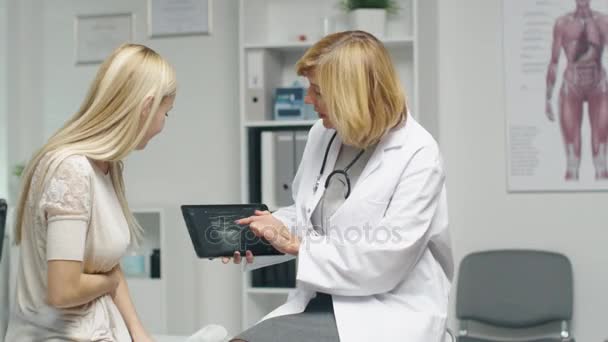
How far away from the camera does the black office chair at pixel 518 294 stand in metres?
3.48

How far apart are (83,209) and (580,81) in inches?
108

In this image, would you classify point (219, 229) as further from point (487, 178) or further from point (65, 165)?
point (487, 178)

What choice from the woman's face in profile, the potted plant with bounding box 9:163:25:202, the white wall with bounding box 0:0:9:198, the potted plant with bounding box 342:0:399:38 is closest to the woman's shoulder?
the woman's face in profile

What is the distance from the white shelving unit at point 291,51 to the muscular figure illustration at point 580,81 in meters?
0.61

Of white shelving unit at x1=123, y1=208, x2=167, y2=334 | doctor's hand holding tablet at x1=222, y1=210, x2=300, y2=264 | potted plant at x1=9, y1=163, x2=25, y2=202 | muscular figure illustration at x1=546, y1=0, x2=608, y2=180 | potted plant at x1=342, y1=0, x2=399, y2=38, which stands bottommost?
white shelving unit at x1=123, y1=208, x2=167, y2=334

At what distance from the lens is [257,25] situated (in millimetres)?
3812

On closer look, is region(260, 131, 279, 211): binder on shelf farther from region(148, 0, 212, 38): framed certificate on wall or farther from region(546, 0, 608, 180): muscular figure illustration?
region(546, 0, 608, 180): muscular figure illustration

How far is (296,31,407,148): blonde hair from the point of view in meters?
1.77

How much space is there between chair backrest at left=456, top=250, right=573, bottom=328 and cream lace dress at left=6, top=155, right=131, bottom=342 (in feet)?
7.12

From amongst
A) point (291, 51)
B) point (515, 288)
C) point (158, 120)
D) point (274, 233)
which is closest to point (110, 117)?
point (158, 120)

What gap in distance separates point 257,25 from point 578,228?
1.83 m

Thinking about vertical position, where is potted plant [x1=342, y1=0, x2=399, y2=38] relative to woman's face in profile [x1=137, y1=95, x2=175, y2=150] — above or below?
above

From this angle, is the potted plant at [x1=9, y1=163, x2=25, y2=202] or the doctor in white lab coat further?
the potted plant at [x1=9, y1=163, x2=25, y2=202]

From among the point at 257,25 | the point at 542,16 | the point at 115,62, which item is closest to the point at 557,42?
the point at 542,16
